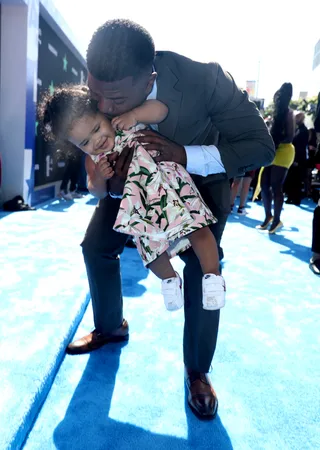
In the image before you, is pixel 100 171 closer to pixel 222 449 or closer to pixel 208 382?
pixel 208 382

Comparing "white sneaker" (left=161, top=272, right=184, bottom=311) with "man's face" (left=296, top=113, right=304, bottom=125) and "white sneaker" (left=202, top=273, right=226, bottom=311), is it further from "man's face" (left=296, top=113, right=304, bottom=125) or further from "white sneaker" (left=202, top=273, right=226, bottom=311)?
"man's face" (left=296, top=113, right=304, bottom=125)

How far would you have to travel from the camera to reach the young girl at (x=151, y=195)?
58.7 inches

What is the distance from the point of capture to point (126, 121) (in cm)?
149

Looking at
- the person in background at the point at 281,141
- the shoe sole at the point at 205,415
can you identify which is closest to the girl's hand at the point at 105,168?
the shoe sole at the point at 205,415

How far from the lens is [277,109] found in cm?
440

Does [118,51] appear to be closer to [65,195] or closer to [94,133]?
[94,133]

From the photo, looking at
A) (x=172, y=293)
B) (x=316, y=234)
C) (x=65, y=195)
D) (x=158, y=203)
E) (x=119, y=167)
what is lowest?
(x=65, y=195)

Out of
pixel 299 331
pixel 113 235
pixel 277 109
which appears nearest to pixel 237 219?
pixel 277 109

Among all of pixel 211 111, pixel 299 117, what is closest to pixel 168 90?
pixel 211 111

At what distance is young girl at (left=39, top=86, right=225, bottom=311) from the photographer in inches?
58.7

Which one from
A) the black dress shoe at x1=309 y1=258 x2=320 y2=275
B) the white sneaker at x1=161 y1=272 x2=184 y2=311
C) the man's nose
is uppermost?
the man's nose

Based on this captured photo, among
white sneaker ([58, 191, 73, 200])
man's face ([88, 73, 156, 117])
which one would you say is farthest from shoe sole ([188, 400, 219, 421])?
white sneaker ([58, 191, 73, 200])

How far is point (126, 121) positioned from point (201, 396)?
3.47 ft

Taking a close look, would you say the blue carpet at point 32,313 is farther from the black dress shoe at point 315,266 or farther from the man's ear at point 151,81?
the black dress shoe at point 315,266
